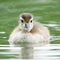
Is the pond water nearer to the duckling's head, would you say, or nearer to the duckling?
the duckling

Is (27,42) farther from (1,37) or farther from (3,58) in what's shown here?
(3,58)

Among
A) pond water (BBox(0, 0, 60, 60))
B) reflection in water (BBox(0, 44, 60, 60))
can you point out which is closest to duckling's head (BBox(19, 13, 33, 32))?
pond water (BBox(0, 0, 60, 60))

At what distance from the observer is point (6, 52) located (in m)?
14.7

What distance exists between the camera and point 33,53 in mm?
14750

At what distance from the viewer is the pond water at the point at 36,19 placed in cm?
1439

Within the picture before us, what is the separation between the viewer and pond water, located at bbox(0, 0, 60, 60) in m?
14.4

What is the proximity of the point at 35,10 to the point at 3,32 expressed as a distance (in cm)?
471

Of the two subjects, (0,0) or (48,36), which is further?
(0,0)

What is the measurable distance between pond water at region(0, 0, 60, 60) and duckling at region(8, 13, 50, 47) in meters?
0.22

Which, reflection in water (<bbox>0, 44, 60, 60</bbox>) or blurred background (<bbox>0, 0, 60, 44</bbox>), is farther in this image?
blurred background (<bbox>0, 0, 60, 44</bbox>)

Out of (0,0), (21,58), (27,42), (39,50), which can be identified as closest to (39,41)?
(27,42)

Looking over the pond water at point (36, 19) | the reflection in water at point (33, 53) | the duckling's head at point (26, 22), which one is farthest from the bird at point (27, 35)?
the reflection in water at point (33, 53)

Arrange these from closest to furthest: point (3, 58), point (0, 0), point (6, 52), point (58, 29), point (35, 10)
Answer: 1. point (3, 58)
2. point (6, 52)
3. point (58, 29)
4. point (35, 10)
5. point (0, 0)

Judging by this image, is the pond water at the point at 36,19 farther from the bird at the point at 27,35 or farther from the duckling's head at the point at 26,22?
the duckling's head at the point at 26,22
